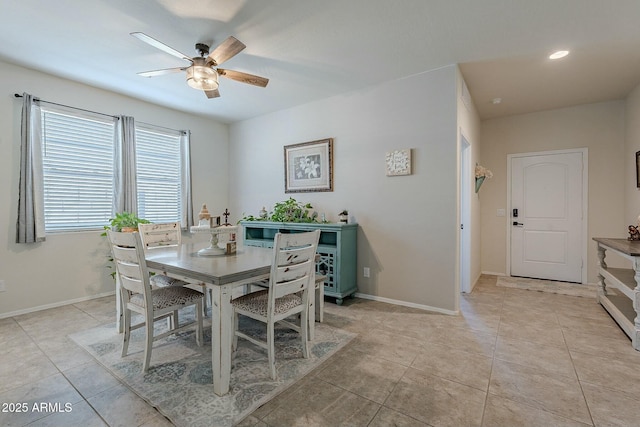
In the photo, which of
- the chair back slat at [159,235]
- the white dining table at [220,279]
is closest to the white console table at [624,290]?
the white dining table at [220,279]

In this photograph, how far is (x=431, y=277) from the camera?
10.3 ft

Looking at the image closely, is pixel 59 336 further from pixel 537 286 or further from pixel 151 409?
pixel 537 286

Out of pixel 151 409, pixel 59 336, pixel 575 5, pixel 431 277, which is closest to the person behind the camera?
pixel 151 409

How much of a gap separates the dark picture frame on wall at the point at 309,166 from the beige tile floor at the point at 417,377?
1.85m

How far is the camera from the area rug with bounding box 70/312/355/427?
5.27 ft

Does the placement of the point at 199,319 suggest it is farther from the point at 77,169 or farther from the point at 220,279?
the point at 77,169

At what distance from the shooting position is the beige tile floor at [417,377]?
61.3 inches

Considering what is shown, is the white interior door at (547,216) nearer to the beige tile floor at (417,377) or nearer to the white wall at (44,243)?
the beige tile floor at (417,377)

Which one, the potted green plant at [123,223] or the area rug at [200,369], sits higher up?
the potted green plant at [123,223]

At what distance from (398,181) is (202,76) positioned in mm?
2246

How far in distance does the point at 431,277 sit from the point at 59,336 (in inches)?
140

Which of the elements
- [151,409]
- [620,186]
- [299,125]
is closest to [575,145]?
[620,186]

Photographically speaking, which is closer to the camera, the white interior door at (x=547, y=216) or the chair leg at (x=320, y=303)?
the chair leg at (x=320, y=303)

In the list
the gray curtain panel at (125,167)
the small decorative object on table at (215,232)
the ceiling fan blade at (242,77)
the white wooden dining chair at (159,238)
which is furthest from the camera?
the gray curtain panel at (125,167)
